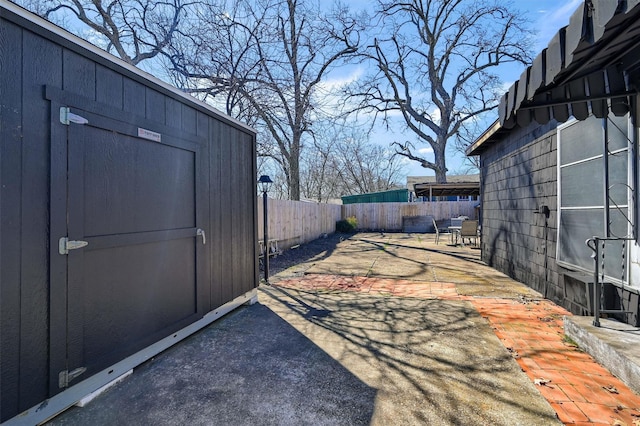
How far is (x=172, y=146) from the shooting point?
280cm

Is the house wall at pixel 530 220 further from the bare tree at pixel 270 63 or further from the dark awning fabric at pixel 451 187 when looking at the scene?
the bare tree at pixel 270 63

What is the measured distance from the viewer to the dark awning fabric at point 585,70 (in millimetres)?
1568

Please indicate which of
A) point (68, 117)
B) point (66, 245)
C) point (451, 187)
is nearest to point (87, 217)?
point (66, 245)

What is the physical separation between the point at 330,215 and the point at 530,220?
402 inches

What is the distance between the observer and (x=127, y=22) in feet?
32.6

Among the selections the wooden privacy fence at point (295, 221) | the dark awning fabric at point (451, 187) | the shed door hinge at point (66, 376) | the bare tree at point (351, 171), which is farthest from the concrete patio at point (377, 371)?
the bare tree at point (351, 171)

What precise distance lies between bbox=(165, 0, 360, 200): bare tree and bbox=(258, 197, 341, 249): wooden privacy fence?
81.9 inches

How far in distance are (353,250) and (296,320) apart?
20.0 feet

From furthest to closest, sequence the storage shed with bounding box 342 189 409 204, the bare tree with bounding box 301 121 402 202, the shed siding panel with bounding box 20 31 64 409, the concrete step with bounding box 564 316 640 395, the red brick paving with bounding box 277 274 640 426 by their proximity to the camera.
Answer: the bare tree with bounding box 301 121 402 202, the storage shed with bounding box 342 189 409 204, the concrete step with bounding box 564 316 640 395, the red brick paving with bounding box 277 274 640 426, the shed siding panel with bounding box 20 31 64 409

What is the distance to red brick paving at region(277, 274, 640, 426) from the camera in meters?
1.86

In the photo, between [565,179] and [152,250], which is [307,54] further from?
[152,250]

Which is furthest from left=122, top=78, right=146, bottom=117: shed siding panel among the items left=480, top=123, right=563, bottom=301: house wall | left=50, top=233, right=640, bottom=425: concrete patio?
left=480, top=123, right=563, bottom=301: house wall

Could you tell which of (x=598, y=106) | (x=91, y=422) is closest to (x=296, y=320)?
(x=91, y=422)

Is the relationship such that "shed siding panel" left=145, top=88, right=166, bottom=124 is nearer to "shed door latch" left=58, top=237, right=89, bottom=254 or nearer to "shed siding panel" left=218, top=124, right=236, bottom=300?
"shed siding panel" left=218, top=124, right=236, bottom=300
